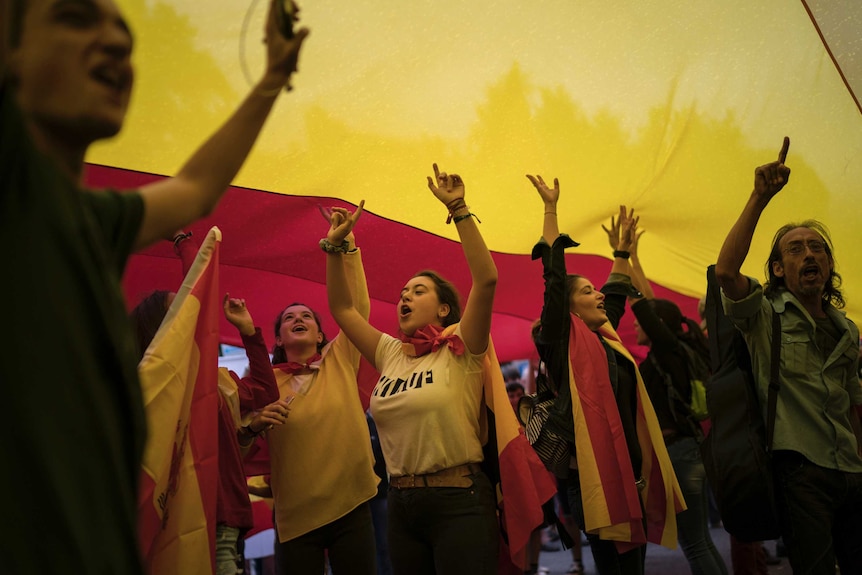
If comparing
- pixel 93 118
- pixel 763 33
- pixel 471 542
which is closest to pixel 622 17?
pixel 763 33

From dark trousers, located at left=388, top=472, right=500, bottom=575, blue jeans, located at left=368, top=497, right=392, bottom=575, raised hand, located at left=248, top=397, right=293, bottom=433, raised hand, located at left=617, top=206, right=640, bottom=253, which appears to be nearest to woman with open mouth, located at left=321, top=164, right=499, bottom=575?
dark trousers, located at left=388, top=472, right=500, bottom=575

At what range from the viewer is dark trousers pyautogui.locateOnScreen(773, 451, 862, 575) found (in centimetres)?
300

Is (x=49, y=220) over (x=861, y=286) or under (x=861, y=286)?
under

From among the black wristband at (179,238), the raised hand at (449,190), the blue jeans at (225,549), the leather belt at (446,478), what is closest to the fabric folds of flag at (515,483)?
the leather belt at (446,478)

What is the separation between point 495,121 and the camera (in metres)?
4.29

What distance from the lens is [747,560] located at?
16.1 feet

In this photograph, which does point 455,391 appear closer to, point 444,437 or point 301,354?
point 444,437

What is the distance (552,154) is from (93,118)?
3616 millimetres

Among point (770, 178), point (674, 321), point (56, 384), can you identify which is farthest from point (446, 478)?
point (674, 321)

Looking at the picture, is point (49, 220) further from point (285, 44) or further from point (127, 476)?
point (285, 44)

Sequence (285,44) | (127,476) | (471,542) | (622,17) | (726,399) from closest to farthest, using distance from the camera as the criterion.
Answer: (127,476), (285,44), (471,542), (726,399), (622,17)

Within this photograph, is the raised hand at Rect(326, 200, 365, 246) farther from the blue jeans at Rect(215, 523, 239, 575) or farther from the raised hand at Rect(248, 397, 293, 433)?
the blue jeans at Rect(215, 523, 239, 575)

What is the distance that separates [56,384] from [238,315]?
249 cm

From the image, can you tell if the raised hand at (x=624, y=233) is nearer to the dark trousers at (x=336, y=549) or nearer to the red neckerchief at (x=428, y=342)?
the red neckerchief at (x=428, y=342)
